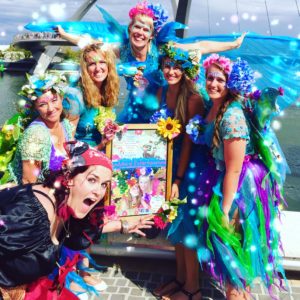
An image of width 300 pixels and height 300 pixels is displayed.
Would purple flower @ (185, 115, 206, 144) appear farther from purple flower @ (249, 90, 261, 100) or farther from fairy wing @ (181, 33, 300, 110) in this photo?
fairy wing @ (181, 33, 300, 110)

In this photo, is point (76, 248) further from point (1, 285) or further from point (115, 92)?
point (115, 92)

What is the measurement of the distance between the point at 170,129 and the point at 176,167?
0.33m

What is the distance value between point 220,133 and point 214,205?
50cm

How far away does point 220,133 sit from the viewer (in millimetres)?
2510

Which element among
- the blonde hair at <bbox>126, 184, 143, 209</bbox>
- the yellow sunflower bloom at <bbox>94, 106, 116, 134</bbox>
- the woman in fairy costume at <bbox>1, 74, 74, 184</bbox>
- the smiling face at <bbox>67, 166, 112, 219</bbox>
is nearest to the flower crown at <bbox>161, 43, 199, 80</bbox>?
the yellow sunflower bloom at <bbox>94, 106, 116, 134</bbox>

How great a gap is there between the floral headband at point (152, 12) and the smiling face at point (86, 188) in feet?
5.56

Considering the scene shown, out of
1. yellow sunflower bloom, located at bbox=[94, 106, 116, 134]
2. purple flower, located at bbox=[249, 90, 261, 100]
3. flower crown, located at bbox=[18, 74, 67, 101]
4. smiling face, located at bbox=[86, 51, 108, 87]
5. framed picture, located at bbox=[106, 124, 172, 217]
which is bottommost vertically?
framed picture, located at bbox=[106, 124, 172, 217]

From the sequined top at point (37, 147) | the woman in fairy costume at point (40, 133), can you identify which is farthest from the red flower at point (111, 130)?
the sequined top at point (37, 147)

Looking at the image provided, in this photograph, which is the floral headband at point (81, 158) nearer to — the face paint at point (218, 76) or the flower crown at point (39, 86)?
the flower crown at point (39, 86)

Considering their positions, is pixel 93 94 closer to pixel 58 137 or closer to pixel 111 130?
pixel 111 130

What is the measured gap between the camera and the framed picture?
9.39 feet

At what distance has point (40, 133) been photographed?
2.55 meters

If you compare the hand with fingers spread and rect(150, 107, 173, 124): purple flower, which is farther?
rect(150, 107, 173, 124): purple flower

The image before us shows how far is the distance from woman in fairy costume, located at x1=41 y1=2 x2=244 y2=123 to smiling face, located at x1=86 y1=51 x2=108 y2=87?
0.96ft
